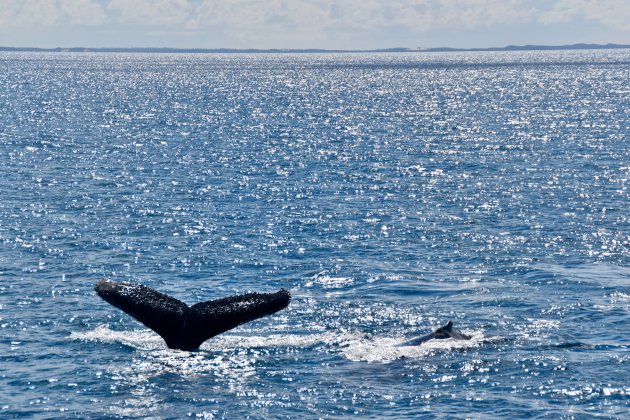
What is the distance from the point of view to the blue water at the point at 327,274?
26625 mm

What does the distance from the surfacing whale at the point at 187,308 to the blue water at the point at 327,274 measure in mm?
1035

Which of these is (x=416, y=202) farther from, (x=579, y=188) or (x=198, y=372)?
(x=198, y=372)

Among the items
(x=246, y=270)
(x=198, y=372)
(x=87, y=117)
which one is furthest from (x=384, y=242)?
(x=87, y=117)

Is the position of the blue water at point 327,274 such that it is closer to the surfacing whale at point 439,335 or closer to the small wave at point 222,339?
the small wave at point 222,339

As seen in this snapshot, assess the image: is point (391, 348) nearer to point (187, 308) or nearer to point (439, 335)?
point (439, 335)

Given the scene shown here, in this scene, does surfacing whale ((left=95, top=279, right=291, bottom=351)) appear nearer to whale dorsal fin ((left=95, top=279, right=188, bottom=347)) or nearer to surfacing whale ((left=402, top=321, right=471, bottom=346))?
whale dorsal fin ((left=95, top=279, right=188, bottom=347))

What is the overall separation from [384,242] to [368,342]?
56.7 feet

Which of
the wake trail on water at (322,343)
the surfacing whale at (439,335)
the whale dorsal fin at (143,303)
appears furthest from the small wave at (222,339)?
the surfacing whale at (439,335)

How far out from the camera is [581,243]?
46562 millimetres

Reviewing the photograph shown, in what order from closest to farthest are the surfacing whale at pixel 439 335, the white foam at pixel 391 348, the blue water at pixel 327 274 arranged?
1. the blue water at pixel 327 274
2. the white foam at pixel 391 348
3. the surfacing whale at pixel 439 335

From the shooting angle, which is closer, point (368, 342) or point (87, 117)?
point (368, 342)

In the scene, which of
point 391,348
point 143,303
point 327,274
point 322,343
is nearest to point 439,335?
point 391,348

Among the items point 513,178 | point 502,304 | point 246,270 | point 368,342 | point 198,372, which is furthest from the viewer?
point 513,178

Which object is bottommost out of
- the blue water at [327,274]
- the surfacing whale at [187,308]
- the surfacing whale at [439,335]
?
the blue water at [327,274]
